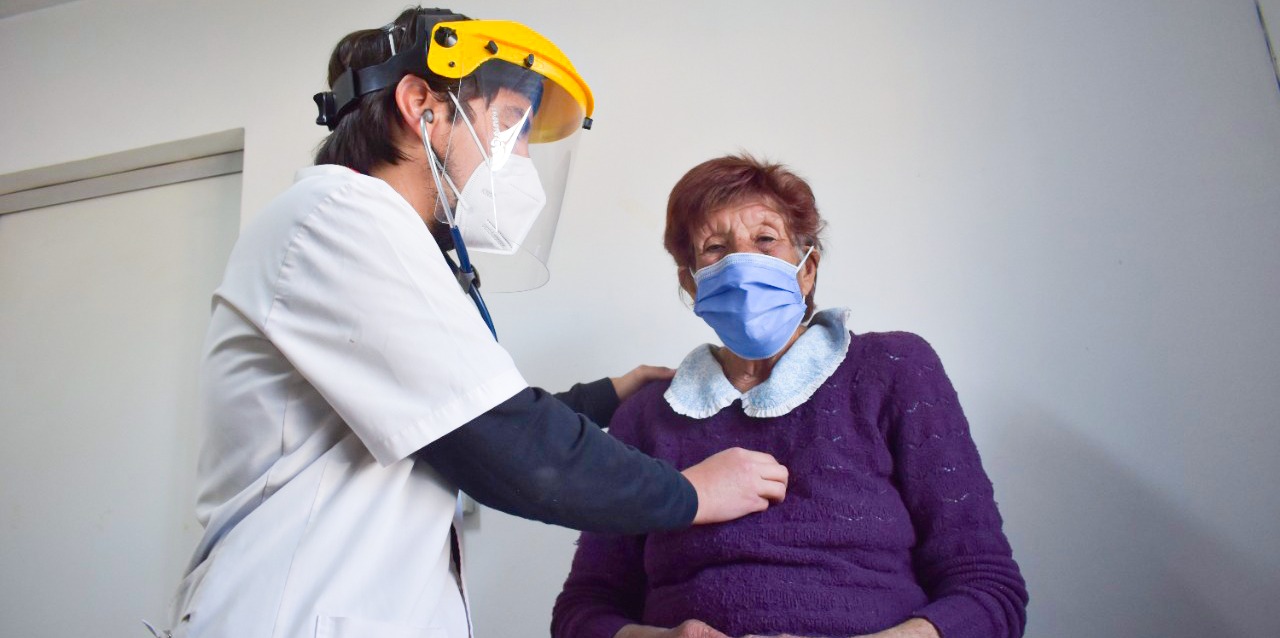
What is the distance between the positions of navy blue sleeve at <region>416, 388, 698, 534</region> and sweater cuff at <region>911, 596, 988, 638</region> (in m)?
0.39

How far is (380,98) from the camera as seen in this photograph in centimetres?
112

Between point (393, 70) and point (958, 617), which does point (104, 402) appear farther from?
point (958, 617)

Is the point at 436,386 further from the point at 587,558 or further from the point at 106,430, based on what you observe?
the point at 106,430

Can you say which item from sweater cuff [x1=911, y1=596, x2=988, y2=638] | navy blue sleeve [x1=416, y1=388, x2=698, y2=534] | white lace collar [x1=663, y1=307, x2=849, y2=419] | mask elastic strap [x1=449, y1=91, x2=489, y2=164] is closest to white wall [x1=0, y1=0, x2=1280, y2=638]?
white lace collar [x1=663, y1=307, x2=849, y2=419]

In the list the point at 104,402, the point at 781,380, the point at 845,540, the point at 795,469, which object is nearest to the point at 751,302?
the point at 781,380

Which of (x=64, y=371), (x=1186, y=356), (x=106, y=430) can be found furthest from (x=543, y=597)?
(x=64, y=371)

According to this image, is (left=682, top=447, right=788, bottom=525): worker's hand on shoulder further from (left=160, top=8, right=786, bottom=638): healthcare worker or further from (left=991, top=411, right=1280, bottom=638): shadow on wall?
(left=991, top=411, right=1280, bottom=638): shadow on wall

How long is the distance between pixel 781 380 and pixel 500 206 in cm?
50

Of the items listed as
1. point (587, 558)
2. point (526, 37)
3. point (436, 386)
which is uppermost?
point (526, 37)

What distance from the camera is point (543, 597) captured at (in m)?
1.75

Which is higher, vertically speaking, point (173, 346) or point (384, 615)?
point (173, 346)

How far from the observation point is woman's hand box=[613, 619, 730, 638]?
1.10m

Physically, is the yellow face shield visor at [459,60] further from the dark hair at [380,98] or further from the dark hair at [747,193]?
the dark hair at [747,193]

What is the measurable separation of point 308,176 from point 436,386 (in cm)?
35
